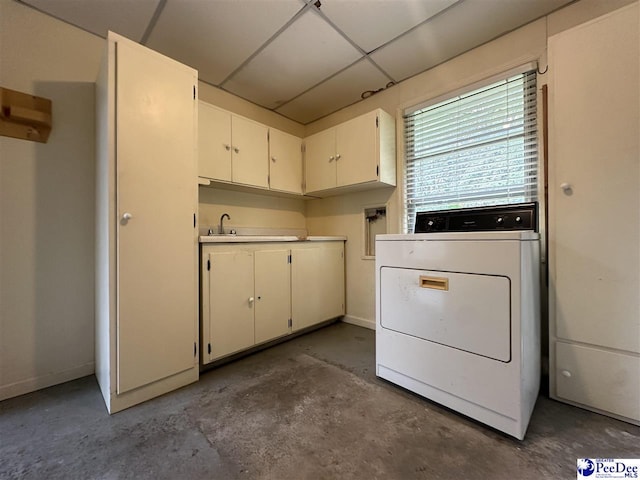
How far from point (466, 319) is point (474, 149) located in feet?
5.01

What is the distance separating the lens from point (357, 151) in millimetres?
2582

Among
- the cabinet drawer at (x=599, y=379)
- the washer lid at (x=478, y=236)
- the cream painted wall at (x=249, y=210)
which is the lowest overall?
the cabinet drawer at (x=599, y=379)

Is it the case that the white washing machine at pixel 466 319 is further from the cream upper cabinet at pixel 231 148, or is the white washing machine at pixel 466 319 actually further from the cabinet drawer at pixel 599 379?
the cream upper cabinet at pixel 231 148

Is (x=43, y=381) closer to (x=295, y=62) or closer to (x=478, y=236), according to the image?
(x=478, y=236)

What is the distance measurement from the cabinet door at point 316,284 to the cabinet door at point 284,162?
2.50 feet

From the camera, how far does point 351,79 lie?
256cm

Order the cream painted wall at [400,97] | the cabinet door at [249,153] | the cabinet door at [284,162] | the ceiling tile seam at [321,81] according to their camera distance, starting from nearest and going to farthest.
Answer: the cream painted wall at [400,97] < the ceiling tile seam at [321,81] < the cabinet door at [249,153] < the cabinet door at [284,162]

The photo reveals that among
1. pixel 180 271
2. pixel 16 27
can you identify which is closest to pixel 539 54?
pixel 180 271

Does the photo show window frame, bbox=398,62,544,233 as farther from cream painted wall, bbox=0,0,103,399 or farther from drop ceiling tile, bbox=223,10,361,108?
cream painted wall, bbox=0,0,103,399

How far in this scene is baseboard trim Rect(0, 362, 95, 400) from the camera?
5.33 ft

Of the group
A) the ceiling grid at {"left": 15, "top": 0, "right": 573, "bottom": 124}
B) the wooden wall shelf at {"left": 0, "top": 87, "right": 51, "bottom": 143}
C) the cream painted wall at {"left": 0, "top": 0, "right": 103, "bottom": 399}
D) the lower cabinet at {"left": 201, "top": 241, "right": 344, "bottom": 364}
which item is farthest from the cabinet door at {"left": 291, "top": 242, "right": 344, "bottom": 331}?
the wooden wall shelf at {"left": 0, "top": 87, "right": 51, "bottom": 143}

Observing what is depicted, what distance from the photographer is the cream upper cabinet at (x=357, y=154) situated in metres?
2.48

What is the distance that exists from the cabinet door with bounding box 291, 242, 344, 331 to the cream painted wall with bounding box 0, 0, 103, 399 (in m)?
1.59

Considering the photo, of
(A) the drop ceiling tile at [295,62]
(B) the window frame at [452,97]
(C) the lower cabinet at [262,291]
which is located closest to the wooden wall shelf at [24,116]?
(C) the lower cabinet at [262,291]
